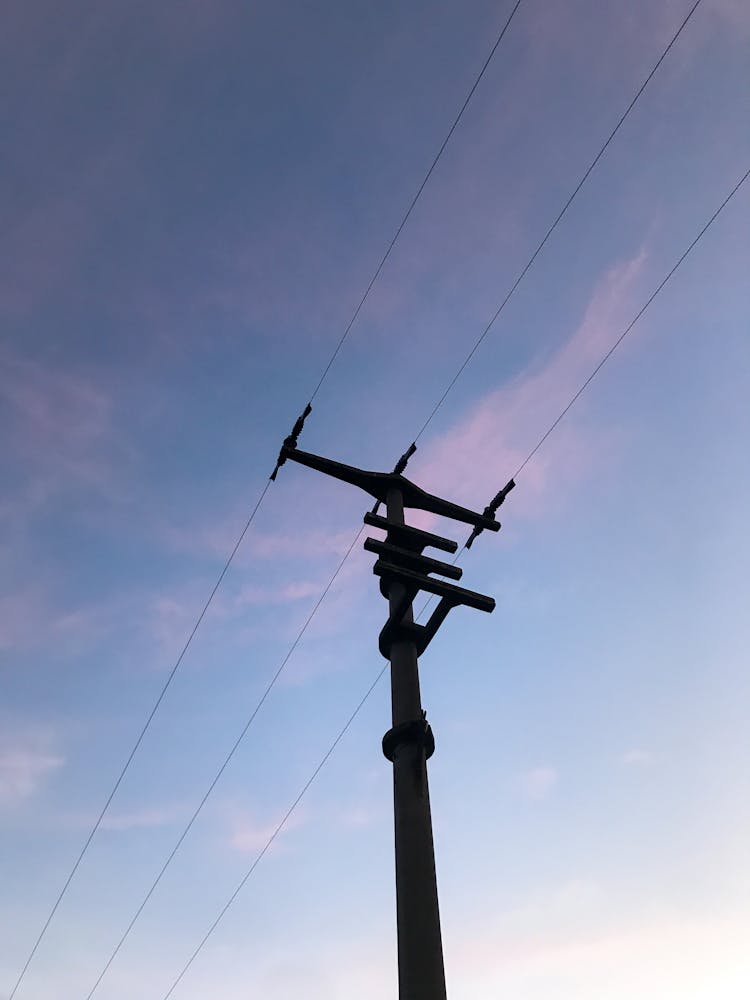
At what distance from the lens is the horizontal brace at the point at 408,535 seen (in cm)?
909

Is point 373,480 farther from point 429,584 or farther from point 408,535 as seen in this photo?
point 429,584

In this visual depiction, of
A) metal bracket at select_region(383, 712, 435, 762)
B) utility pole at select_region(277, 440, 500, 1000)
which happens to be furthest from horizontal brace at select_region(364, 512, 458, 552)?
metal bracket at select_region(383, 712, 435, 762)

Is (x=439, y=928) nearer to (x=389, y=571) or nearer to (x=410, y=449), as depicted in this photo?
(x=389, y=571)

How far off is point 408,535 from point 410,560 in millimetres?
629

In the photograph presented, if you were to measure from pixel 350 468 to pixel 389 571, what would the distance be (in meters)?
2.34

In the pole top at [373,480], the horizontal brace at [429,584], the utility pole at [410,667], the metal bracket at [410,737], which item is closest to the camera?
the utility pole at [410,667]

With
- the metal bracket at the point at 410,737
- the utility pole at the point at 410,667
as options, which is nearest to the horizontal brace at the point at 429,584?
the utility pole at the point at 410,667

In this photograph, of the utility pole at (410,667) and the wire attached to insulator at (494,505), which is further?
the wire attached to insulator at (494,505)

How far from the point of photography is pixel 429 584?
8.52m

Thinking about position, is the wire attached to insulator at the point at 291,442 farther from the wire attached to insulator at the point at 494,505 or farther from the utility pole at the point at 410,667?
the wire attached to insulator at the point at 494,505

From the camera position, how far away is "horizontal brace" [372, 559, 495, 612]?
842 cm

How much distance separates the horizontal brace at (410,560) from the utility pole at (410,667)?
12 mm

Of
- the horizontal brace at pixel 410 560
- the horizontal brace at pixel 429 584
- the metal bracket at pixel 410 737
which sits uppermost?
the horizontal brace at pixel 410 560

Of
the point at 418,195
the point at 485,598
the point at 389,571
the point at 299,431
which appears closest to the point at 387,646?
the point at 389,571
